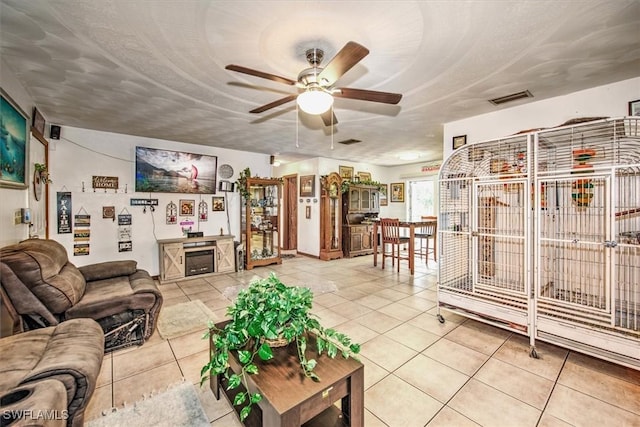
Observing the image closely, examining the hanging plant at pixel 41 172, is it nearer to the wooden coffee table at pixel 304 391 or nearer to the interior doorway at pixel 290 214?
the wooden coffee table at pixel 304 391

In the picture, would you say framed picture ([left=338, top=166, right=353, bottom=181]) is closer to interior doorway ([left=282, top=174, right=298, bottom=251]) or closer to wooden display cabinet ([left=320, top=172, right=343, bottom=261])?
wooden display cabinet ([left=320, top=172, right=343, bottom=261])

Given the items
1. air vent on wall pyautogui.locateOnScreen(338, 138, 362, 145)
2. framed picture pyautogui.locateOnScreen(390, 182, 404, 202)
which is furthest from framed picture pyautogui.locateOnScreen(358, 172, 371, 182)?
air vent on wall pyautogui.locateOnScreen(338, 138, 362, 145)

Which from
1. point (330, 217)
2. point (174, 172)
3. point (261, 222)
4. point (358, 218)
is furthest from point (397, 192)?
point (174, 172)

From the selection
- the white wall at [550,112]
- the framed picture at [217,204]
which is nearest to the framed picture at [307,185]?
the framed picture at [217,204]

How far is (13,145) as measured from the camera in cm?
244

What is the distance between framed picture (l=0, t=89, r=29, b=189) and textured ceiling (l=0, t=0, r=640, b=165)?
0.37 m

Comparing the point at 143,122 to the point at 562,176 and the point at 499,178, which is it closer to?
Answer: the point at 499,178

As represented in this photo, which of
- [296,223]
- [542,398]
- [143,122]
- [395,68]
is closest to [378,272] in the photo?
[296,223]

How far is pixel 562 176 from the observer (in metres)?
2.30

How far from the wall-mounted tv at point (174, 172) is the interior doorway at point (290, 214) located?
2503 mm

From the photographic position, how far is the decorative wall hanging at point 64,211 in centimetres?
414

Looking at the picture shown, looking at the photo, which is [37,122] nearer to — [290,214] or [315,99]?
[315,99]

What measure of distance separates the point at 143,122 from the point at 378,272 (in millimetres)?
4728

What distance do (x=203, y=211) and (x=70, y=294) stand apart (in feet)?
11.0
